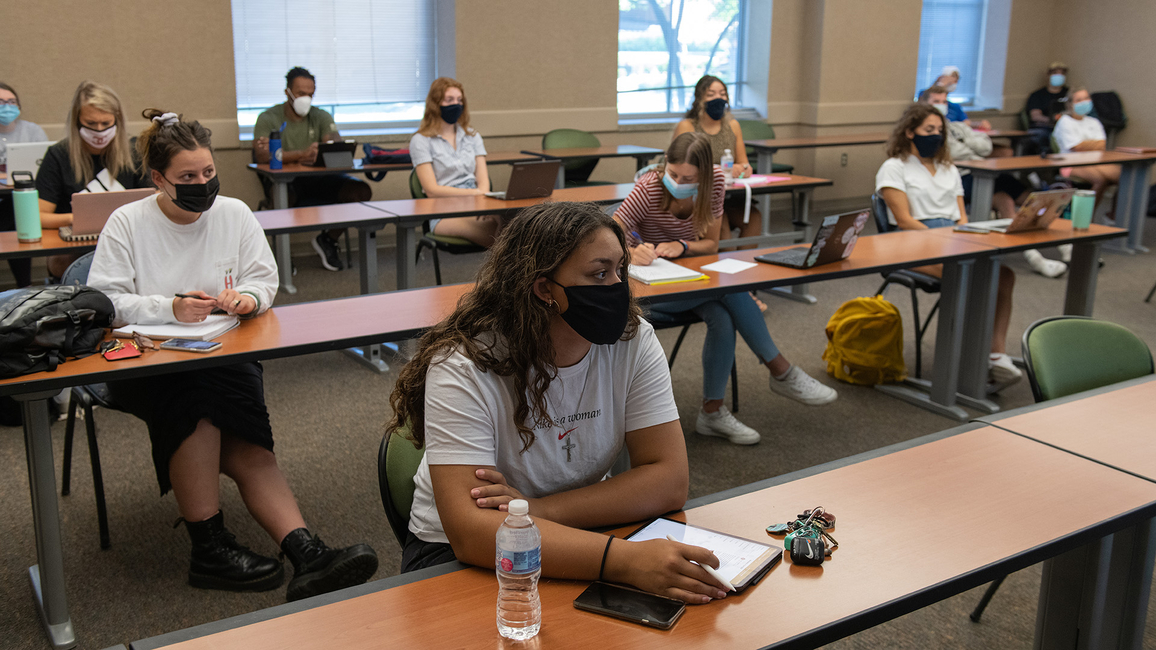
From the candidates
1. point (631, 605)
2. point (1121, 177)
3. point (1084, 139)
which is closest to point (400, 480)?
point (631, 605)

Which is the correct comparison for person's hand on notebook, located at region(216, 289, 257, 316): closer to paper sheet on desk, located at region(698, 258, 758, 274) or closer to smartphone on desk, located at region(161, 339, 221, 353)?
smartphone on desk, located at region(161, 339, 221, 353)

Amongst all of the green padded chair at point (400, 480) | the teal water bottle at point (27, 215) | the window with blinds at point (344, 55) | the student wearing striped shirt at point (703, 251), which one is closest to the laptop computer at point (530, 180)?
the student wearing striped shirt at point (703, 251)

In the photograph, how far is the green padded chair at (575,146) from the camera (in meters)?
6.58

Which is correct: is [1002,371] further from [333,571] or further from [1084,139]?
[1084,139]

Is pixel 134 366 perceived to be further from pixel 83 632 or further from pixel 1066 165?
pixel 1066 165

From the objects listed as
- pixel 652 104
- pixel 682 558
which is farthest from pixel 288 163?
pixel 682 558

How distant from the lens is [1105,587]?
1792 mm

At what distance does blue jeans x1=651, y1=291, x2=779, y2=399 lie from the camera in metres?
3.35

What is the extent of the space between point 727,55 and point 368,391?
19.4 ft

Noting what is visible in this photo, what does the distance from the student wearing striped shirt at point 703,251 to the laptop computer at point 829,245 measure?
0.21m

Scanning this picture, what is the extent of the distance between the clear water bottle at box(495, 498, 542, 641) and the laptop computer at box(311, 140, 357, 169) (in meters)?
4.90

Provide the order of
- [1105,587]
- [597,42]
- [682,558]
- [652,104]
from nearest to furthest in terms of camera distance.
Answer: [682,558], [1105,587], [597,42], [652,104]

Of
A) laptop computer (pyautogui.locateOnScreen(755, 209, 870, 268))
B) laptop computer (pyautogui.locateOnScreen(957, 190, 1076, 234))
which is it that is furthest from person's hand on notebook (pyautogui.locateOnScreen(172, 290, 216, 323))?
laptop computer (pyautogui.locateOnScreen(957, 190, 1076, 234))

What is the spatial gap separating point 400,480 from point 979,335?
291cm
